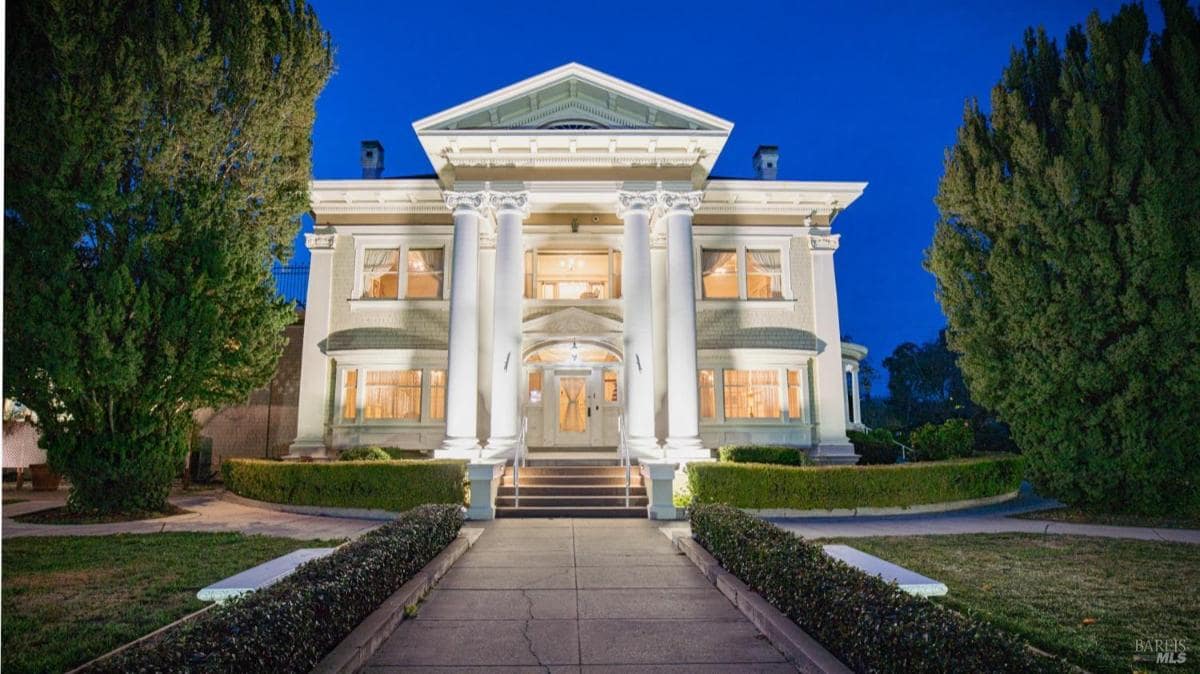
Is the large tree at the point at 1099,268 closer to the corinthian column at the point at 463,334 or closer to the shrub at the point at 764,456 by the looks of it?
the shrub at the point at 764,456

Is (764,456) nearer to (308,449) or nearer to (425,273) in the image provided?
(425,273)

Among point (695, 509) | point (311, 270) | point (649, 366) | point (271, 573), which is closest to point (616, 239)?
point (649, 366)

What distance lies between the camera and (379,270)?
19.6 metres

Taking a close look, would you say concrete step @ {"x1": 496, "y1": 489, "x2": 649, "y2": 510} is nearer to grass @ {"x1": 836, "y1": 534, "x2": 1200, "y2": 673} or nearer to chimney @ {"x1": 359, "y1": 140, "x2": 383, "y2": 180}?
grass @ {"x1": 836, "y1": 534, "x2": 1200, "y2": 673}

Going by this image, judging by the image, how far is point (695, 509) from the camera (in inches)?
385

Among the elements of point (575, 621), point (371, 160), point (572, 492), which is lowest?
point (575, 621)

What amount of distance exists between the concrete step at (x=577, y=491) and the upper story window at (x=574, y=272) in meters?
6.95

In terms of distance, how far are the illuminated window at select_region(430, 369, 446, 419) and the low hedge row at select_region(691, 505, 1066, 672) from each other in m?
13.1

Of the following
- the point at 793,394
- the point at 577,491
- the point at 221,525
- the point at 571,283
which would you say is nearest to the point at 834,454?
the point at 793,394

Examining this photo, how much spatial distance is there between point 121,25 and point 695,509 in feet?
44.8

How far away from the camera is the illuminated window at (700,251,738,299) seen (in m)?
19.8

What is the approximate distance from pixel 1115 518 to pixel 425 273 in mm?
17441

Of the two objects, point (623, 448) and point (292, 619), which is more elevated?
point (623, 448)

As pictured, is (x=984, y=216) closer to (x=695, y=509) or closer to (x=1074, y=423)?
(x=1074, y=423)
